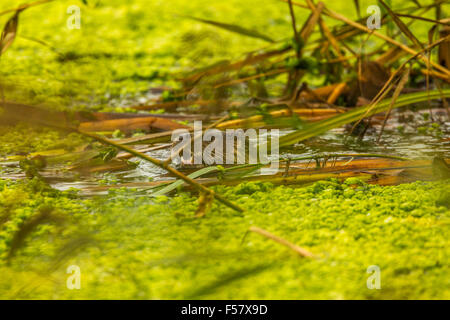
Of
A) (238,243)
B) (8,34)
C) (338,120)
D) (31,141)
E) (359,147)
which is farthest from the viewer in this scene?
(31,141)

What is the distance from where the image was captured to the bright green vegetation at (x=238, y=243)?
3.75ft

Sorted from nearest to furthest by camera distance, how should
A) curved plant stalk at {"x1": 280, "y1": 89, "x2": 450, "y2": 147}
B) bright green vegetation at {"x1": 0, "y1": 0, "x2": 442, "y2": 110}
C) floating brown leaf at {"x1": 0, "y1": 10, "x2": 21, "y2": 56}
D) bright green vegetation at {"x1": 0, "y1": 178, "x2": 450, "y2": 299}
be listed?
bright green vegetation at {"x1": 0, "y1": 178, "x2": 450, "y2": 299}
floating brown leaf at {"x1": 0, "y1": 10, "x2": 21, "y2": 56}
curved plant stalk at {"x1": 280, "y1": 89, "x2": 450, "y2": 147}
bright green vegetation at {"x1": 0, "y1": 0, "x2": 442, "y2": 110}

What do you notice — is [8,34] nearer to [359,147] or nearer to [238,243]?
[238,243]

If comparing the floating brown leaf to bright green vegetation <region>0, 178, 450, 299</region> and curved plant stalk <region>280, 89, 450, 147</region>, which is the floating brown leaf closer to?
bright green vegetation <region>0, 178, 450, 299</region>

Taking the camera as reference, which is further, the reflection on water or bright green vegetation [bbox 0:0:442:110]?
bright green vegetation [bbox 0:0:442:110]

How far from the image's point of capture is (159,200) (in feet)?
5.20

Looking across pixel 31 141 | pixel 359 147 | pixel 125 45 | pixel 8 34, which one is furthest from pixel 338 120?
pixel 125 45

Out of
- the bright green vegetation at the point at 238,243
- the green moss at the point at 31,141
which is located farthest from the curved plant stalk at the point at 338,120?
the green moss at the point at 31,141

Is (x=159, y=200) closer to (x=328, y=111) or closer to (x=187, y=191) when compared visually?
(x=187, y=191)

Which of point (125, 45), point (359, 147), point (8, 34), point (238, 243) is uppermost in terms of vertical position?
point (125, 45)

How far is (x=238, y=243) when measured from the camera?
1.31 metres

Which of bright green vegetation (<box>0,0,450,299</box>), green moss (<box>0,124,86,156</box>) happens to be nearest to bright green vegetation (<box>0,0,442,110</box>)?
green moss (<box>0,124,86,156</box>)

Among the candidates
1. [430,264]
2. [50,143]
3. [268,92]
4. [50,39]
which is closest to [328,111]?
[268,92]

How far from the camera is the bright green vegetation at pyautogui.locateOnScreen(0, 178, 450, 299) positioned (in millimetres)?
1143
